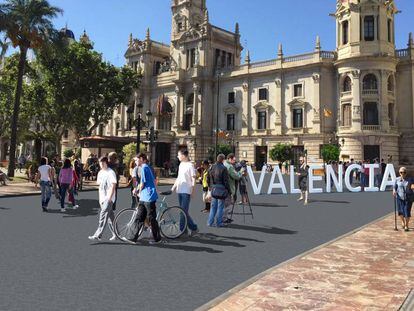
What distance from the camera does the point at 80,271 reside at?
20.5ft

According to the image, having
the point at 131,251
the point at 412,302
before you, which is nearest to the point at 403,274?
the point at 412,302

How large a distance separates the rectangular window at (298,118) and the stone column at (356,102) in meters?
6.45

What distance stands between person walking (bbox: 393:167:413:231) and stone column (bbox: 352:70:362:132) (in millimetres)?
31821

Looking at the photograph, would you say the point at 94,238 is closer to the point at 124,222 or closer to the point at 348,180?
the point at 124,222

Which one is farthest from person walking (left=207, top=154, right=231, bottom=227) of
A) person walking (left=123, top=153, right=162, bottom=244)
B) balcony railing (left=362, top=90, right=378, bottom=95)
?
balcony railing (left=362, top=90, right=378, bottom=95)

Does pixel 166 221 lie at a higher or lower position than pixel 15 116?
lower

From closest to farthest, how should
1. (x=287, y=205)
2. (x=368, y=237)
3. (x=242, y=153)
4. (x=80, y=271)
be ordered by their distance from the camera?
(x=80, y=271)
(x=368, y=237)
(x=287, y=205)
(x=242, y=153)

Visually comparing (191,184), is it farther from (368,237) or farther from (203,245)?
(368,237)

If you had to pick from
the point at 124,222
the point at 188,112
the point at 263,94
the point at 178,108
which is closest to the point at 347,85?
the point at 263,94

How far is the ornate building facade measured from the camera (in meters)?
41.2

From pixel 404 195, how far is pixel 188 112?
45.8m

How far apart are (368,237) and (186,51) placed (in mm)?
50041

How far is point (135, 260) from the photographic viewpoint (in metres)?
7.04

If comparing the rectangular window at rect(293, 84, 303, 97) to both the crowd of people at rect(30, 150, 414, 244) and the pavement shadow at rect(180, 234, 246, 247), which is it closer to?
the crowd of people at rect(30, 150, 414, 244)
